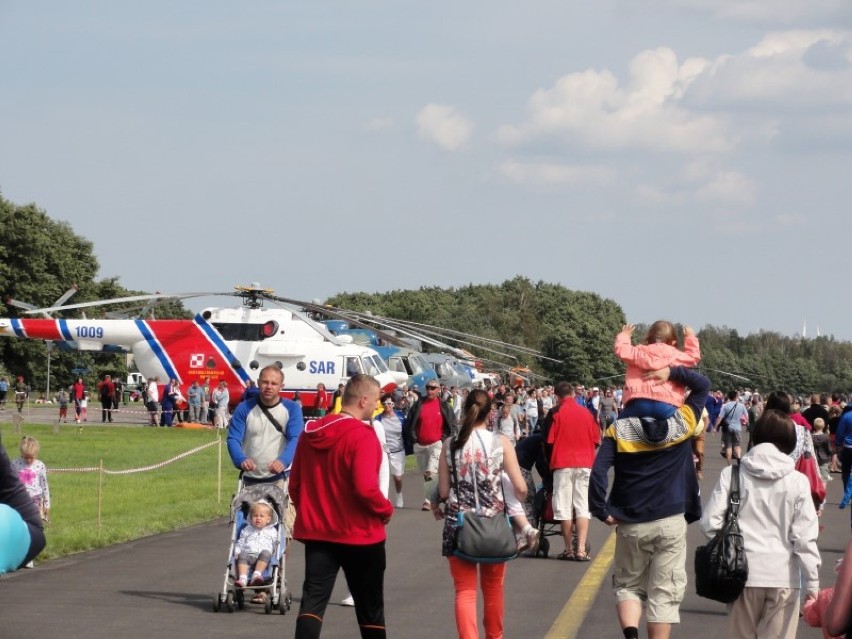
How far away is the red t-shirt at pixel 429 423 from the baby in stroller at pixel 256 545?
1021cm

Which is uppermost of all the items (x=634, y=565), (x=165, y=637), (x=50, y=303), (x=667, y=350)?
(x=50, y=303)

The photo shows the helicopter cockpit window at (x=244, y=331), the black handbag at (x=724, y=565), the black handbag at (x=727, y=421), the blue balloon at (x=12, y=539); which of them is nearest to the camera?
the blue balloon at (x=12, y=539)

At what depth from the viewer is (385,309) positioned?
13538 centimetres

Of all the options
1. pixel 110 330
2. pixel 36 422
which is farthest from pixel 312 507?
pixel 36 422

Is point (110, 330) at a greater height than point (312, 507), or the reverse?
point (110, 330)

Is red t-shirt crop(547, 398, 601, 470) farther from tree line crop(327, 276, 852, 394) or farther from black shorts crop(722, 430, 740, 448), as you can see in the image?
tree line crop(327, 276, 852, 394)

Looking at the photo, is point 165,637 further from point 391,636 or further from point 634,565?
point 634,565

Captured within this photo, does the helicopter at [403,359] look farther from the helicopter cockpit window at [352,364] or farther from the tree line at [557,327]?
the tree line at [557,327]

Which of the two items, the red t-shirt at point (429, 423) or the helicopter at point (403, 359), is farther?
the helicopter at point (403, 359)

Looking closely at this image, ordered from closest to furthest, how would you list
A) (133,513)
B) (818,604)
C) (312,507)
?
(818,604)
(312,507)
(133,513)

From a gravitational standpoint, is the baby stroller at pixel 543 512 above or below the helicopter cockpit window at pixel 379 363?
below

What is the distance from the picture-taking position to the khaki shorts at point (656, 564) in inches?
323

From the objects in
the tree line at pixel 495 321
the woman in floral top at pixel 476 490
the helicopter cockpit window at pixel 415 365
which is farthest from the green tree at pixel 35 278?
A: the woman in floral top at pixel 476 490

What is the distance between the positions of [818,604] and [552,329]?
451 feet
